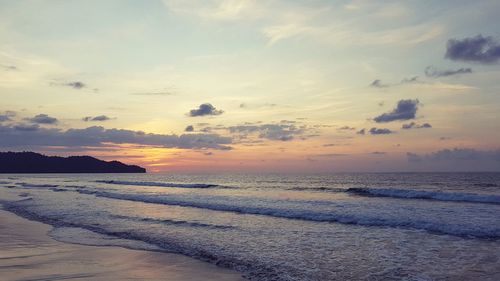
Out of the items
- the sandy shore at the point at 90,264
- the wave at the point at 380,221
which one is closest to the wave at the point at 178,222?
the wave at the point at 380,221

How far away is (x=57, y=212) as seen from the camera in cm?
3114

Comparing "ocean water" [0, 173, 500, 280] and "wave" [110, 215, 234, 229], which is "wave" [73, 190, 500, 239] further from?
"wave" [110, 215, 234, 229]

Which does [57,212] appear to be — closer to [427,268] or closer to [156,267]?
[156,267]

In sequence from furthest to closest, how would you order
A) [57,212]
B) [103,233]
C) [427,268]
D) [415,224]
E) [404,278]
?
1. [57,212]
2. [415,224]
3. [103,233]
4. [427,268]
5. [404,278]

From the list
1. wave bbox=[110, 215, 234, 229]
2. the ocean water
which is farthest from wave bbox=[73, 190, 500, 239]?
wave bbox=[110, 215, 234, 229]

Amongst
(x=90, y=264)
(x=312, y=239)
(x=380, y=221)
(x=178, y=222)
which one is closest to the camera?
(x=90, y=264)

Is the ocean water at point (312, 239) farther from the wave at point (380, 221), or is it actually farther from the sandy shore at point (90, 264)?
the sandy shore at point (90, 264)

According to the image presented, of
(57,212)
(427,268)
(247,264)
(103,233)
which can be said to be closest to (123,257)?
(247,264)

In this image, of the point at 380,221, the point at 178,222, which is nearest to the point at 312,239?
the point at 380,221

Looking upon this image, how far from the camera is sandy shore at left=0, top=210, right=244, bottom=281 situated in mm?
12047

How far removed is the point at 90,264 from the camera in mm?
13586

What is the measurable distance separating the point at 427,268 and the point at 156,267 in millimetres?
8791

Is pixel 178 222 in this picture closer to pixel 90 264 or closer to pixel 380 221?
pixel 90 264

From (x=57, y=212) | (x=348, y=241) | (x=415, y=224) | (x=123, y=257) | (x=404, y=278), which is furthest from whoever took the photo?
(x=57, y=212)
